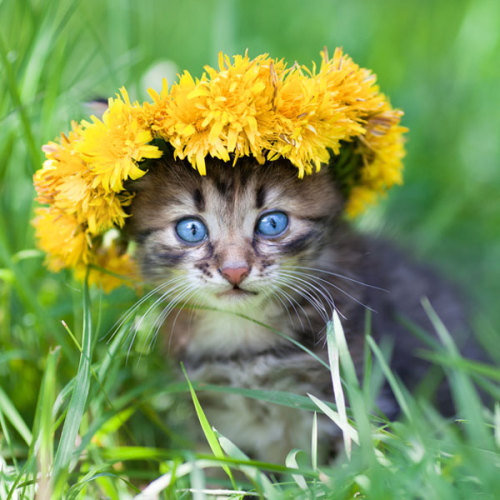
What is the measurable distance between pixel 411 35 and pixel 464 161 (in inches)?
31.4

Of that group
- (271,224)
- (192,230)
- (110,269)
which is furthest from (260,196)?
(110,269)

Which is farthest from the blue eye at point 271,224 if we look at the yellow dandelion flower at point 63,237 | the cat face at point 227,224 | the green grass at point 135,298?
the yellow dandelion flower at point 63,237

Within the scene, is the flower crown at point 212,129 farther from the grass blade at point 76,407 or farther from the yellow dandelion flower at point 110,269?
the grass blade at point 76,407

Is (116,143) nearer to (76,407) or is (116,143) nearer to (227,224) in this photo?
(227,224)

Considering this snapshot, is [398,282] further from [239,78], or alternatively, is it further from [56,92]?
[56,92]

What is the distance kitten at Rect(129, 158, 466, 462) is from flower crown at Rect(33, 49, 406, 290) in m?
0.09

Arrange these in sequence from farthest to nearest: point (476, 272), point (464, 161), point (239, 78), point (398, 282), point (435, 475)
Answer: point (464, 161) < point (476, 272) < point (398, 282) < point (239, 78) < point (435, 475)

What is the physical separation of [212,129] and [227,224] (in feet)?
0.81

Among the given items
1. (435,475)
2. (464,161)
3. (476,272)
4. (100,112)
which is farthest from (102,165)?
(464,161)

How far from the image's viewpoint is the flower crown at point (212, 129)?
1091 millimetres

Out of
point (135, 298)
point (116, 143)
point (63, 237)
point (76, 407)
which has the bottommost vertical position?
point (76, 407)

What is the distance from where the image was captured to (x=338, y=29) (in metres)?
2.70

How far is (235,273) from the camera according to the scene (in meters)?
1.18

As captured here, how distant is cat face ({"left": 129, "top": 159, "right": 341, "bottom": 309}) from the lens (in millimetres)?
1237
